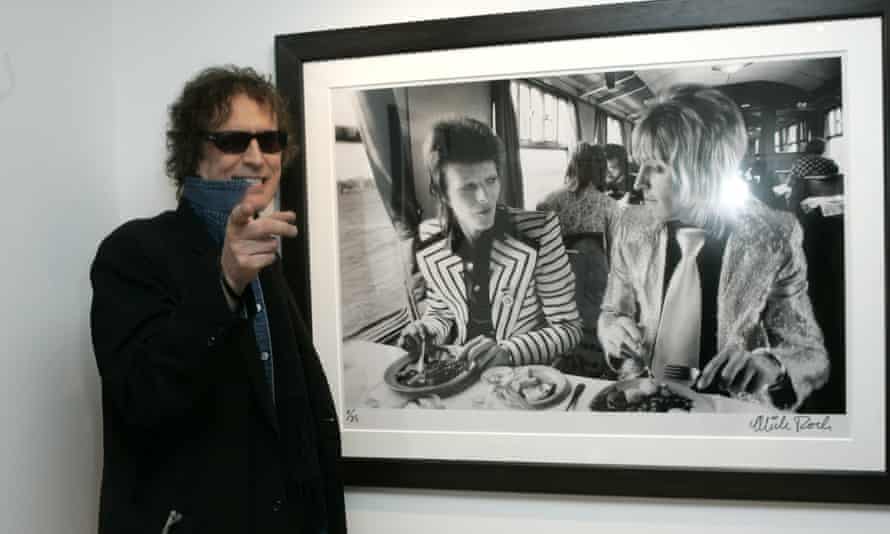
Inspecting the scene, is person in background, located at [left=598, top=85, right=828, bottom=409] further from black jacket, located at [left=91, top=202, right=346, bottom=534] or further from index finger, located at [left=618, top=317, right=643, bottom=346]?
black jacket, located at [left=91, top=202, right=346, bottom=534]

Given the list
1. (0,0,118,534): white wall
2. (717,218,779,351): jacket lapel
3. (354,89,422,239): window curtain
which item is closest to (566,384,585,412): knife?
(717,218,779,351): jacket lapel

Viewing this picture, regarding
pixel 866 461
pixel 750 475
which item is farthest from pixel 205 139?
pixel 866 461

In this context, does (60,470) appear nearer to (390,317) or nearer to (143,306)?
(143,306)

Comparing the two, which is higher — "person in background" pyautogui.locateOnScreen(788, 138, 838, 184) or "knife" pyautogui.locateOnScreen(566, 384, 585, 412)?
"person in background" pyautogui.locateOnScreen(788, 138, 838, 184)

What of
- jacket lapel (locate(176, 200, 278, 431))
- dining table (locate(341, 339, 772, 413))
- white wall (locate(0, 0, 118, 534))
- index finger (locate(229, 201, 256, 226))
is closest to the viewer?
index finger (locate(229, 201, 256, 226))

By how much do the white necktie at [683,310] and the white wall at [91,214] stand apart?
245mm

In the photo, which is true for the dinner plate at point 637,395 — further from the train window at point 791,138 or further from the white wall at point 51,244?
the white wall at point 51,244

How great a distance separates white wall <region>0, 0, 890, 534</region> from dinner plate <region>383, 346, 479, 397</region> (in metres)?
0.18

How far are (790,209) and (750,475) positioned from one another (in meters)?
0.41

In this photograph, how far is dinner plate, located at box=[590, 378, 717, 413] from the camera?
1084mm

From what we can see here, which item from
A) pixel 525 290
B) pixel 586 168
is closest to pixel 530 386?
pixel 525 290

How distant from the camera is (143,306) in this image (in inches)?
34.4
